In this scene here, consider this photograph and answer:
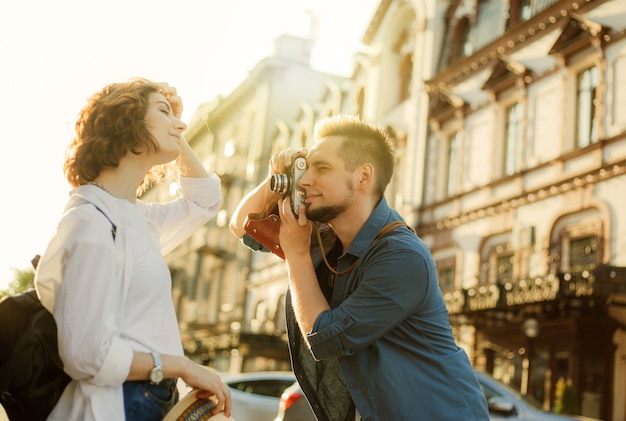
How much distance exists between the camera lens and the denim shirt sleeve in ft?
1.38

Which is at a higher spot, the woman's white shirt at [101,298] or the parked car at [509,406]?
the woman's white shirt at [101,298]

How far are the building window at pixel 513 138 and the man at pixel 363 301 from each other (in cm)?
1950

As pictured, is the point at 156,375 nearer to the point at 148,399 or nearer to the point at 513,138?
the point at 148,399

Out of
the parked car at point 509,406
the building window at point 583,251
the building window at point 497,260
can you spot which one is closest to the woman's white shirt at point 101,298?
the parked car at point 509,406

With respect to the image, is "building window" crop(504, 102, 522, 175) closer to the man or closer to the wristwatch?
the man

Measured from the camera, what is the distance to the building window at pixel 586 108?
64.2 ft

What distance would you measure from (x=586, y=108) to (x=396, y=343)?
720 inches

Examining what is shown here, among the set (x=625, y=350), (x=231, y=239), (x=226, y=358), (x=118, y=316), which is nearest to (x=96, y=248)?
(x=118, y=316)

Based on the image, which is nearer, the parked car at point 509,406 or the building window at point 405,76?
the parked car at point 509,406

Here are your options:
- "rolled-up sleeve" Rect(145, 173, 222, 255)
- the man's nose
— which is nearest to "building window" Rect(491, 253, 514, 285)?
"rolled-up sleeve" Rect(145, 173, 222, 255)

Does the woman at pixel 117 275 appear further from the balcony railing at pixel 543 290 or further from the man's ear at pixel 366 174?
the balcony railing at pixel 543 290

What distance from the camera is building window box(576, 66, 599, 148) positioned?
19.6m

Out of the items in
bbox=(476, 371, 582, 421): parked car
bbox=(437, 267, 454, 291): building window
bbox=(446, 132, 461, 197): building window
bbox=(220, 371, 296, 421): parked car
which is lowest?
bbox=(220, 371, 296, 421): parked car

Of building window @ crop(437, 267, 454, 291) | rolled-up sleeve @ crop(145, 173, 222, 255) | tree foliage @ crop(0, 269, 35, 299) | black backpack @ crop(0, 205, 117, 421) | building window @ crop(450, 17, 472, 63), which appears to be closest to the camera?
black backpack @ crop(0, 205, 117, 421)
